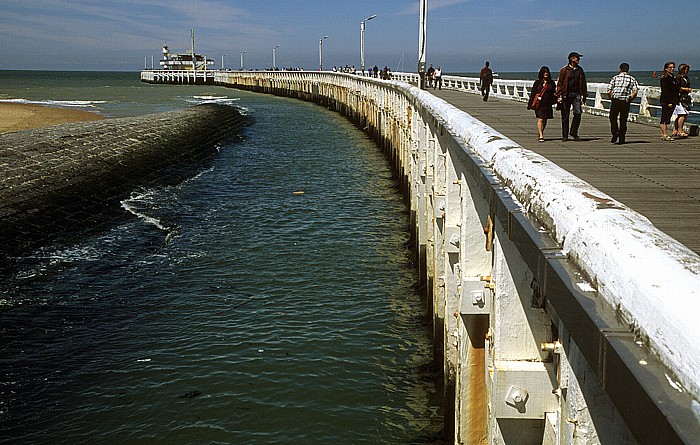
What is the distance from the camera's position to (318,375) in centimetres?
1030

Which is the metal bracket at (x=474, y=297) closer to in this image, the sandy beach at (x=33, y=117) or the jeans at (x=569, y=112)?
the jeans at (x=569, y=112)

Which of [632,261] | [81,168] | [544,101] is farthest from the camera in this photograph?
[81,168]

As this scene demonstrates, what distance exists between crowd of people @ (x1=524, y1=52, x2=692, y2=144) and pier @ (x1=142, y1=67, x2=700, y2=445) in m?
2.62

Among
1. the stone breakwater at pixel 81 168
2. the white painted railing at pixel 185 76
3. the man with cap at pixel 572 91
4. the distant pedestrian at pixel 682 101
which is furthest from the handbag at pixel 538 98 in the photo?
the white painted railing at pixel 185 76

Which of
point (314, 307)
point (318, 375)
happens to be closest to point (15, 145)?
point (314, 307)

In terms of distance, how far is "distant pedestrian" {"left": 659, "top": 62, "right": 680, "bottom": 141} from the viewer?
13.4 metres

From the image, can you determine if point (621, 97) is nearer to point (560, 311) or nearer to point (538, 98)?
point (538, 98)

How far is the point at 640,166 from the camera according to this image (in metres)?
9.22

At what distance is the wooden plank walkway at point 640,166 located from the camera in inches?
224

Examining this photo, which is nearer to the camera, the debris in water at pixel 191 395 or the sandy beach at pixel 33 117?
the debris in water at pixel 191 395

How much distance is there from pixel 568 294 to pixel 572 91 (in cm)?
1159

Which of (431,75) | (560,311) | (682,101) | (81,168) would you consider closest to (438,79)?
(431,75)

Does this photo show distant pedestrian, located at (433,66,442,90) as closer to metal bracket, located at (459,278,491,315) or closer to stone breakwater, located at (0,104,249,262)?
stone breakwater, located at (0,104,249,262)

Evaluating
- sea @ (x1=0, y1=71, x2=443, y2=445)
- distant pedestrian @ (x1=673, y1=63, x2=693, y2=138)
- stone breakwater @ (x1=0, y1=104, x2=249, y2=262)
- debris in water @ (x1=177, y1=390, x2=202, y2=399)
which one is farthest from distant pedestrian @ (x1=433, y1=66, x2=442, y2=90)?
debris in water @ (x1=177, y1=390, x2=202, y2=399)
